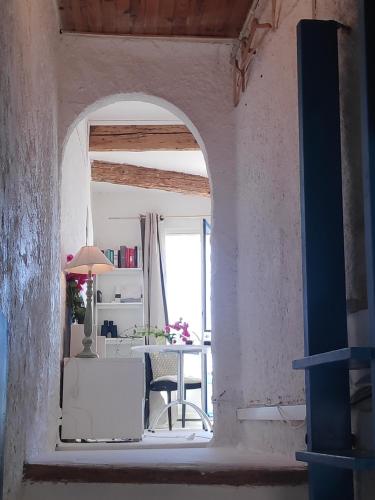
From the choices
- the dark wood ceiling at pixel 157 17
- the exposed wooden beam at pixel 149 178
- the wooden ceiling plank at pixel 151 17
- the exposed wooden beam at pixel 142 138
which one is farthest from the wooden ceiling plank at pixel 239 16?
the exposed wooden beam at pixel 149 178

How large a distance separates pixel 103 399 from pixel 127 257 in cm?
519

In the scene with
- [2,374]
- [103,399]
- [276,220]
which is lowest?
[103,399]

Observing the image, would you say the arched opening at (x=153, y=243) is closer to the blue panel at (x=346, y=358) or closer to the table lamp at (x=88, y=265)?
the table lamp at (x=88, y=265)

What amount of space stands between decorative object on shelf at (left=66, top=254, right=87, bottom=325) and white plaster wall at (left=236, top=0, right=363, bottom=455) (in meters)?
1.83

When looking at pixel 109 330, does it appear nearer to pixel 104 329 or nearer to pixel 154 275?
pixel 104 329

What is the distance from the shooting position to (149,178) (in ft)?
28.6

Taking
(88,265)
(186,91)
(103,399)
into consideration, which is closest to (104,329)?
(88,265)

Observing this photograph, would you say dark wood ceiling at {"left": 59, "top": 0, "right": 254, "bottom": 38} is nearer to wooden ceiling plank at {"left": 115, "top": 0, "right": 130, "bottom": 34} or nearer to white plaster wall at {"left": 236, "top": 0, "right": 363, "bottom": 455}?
wooden ceiling plank at {"left": 115, "top": 0, "right": 130, "bottom": 34}

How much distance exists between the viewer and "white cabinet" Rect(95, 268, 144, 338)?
9.00 metres

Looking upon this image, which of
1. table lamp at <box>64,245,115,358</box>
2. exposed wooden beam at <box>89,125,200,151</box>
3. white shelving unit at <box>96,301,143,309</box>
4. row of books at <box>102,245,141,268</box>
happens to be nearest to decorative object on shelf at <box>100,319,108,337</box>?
white shelving unit at <box>96,301,143,309</box>

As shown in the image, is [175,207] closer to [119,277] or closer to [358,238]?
[119,277]

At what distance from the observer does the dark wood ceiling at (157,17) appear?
3.57 m

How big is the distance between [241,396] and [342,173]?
1655mm

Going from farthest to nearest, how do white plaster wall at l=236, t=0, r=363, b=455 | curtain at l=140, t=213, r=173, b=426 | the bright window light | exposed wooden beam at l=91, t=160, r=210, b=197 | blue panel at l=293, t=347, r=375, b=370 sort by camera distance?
the bright window light → curtain at l=140, t=213, r=173, b=426 → exposed wooden beam at l=91, t=160, r=210, b=197 → white plaster wall at l=236, t=0, r=363, b=455 → blue panel at l=293, t=347, r=375, b=370
